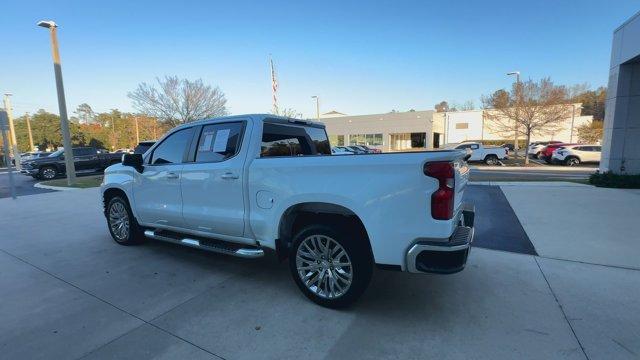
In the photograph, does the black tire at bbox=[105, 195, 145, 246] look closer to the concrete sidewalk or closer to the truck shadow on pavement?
the truck shadow on pavement

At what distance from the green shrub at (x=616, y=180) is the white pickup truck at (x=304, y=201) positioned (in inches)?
397

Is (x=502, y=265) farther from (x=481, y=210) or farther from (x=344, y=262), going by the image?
(x=481, y=210)

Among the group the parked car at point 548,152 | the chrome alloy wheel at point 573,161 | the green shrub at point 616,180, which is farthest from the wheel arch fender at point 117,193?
the parked car at point 548,152

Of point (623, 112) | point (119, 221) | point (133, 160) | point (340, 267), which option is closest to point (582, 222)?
point (340, 267)

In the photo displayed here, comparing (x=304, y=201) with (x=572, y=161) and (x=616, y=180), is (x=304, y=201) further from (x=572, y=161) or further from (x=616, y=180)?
(x=572, y=161)

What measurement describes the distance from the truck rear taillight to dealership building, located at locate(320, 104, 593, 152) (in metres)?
37.1

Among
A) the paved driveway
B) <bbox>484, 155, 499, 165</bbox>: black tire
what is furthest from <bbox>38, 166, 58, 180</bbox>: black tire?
<bbox>484, 155, 499, 165</bbox>: black tire

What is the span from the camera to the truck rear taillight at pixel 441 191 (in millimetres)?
2645

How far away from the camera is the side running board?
11.9ft

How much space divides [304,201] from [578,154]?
1007 inches

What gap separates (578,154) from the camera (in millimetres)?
21953

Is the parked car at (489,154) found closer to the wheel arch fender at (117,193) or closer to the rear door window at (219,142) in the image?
the rear door window at (219,142)

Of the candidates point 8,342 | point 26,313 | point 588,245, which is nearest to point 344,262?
point 8,342

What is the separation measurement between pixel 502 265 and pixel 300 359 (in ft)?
10.1
